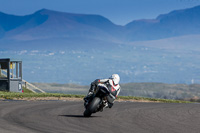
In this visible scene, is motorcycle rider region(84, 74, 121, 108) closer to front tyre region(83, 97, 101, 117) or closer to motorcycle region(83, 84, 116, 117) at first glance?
motorcycle region(83, 84, 116, 117)

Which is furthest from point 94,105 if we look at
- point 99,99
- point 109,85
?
point 109,85

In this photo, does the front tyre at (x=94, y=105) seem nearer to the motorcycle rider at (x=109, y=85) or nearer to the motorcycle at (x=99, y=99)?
the motorcycle at (x=99, y=99)

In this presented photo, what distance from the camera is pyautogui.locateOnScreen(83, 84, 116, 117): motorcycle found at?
15.5 meters

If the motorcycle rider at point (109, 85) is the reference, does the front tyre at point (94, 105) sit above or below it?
below

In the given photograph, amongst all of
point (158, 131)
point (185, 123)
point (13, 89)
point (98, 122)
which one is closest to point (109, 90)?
point (98, 122)

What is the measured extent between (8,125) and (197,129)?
583 cm

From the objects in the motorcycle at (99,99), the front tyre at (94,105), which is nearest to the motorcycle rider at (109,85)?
the motorcycle at (99,99)

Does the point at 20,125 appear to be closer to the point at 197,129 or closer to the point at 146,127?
the point at 146,127

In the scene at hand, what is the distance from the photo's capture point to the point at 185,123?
1444 cm

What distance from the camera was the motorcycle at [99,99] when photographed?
1546 cm

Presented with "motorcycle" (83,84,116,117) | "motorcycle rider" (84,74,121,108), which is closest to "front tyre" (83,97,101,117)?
"motorcycle" (83,84,116,117)

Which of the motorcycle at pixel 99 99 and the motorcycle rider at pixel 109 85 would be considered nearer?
the motorcycle at pixel 99 99

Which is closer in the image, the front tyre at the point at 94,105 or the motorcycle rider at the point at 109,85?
the front tyre at the point at 94,105

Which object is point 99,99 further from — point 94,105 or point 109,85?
point 109,85
